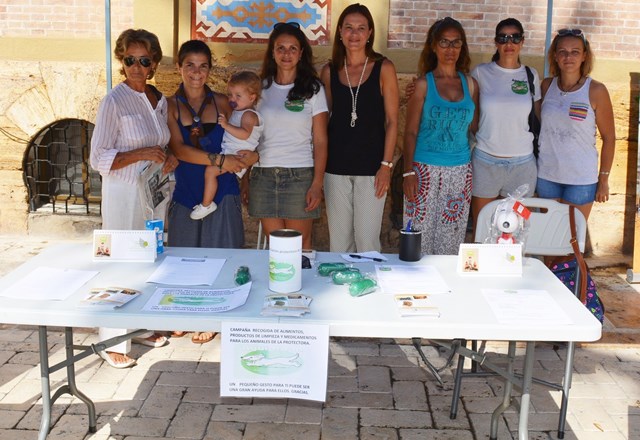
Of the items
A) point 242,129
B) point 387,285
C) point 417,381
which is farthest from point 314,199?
point 387,285

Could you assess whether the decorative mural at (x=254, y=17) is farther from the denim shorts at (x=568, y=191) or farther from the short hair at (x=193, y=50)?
the denim shorts at (x=568, y=191)

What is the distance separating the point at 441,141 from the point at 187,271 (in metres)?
2.04

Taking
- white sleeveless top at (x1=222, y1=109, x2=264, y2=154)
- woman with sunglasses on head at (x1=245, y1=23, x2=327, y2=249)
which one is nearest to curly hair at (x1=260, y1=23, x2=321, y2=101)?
woman with sunglasses on head at (x1=245, y1=23, x2=327, y2=249)

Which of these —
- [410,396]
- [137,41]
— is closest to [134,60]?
[137,41]

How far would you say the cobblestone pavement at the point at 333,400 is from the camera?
360 cm

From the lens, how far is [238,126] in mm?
4410

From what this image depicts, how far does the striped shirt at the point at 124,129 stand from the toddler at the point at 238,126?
36cm

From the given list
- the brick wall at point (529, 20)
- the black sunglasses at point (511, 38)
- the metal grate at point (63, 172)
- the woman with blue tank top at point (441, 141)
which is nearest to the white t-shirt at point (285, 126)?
the woman with blue tank top at point (441, 141)

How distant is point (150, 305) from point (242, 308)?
1.13 feet

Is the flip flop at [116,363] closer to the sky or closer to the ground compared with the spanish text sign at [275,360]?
closer to the ground

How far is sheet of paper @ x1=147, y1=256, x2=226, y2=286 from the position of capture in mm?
3086

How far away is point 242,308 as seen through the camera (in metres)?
2.78

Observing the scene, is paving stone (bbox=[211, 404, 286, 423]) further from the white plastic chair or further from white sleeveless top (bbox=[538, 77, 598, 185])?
white sleeveless top (bbox=[538, 77, 598, 185])

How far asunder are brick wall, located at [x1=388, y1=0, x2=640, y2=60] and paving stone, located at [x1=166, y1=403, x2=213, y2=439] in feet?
11.9
